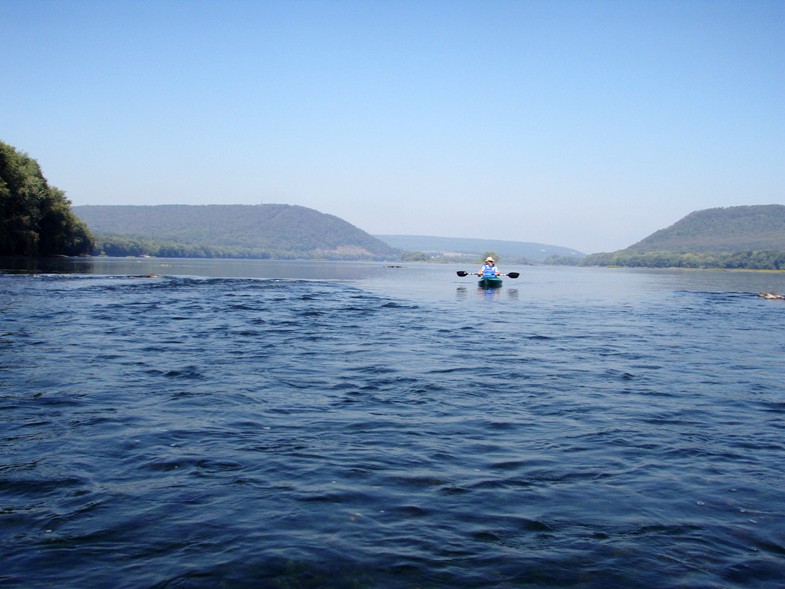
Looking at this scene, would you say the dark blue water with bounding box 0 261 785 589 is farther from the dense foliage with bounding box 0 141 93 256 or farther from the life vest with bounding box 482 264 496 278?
the dense foliage with bounding box 0 141 93 256

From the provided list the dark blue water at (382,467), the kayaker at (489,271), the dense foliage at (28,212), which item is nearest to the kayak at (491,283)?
the kayaker at (489,271)

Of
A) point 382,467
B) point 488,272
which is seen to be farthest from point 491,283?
point 382,467

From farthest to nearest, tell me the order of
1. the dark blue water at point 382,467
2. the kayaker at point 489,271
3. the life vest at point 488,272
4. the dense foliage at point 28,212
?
the dense foliage at point 28,212 < the life vest at point 488,272 < the kayaker at point 489,271 < the dark blue water at point 382,467

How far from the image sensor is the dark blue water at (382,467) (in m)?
5.78

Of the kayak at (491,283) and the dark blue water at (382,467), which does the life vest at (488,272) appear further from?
the dark blue water at (382,467)

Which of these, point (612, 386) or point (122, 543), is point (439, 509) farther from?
point (612, 386)

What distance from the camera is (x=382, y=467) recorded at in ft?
27.1

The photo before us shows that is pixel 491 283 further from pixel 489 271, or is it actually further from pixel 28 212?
pixel 28 212

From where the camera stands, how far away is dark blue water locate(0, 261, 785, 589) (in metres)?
5.78

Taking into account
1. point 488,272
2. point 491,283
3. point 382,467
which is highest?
point 488,272

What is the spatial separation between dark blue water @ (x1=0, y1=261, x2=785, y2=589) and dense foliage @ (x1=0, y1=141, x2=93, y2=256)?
6276 cm

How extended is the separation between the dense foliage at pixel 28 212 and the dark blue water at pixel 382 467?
62756 millimetres

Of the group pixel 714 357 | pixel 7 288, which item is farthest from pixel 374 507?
pixel 7 288

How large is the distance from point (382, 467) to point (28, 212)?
3073 inches
